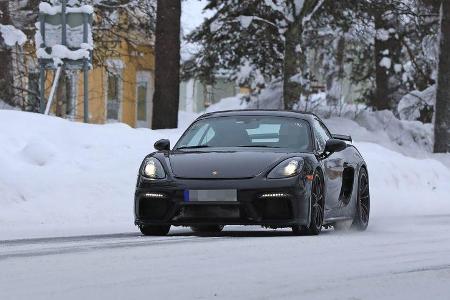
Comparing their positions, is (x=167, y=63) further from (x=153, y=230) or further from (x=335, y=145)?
(x=153, y=230)

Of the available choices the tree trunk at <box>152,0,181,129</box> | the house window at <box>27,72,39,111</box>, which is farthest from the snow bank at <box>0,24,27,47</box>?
the tree trunk at <box>152,0,181,129</box>

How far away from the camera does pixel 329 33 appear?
35312 mm

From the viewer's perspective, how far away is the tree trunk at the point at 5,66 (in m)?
26.7

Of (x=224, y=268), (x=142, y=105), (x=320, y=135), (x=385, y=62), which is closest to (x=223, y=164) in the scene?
(x=320, y=135)

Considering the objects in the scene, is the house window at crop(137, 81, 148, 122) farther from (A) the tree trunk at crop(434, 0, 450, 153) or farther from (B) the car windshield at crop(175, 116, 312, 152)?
(B) the car windshield at crop(175, 116, 312, 152)

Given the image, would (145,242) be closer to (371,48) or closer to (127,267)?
(127,267)

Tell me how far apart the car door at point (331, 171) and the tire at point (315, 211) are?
291mm

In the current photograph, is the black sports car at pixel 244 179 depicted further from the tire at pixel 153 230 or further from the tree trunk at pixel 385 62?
the tree trunk at pixel 385 62

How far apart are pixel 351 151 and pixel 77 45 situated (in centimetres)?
718

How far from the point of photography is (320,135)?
1228cm

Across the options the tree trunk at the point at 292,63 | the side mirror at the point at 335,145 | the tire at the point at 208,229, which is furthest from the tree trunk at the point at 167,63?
the side mirror at the point at 335,145

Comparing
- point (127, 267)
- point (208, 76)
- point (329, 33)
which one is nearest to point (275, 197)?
point (127, 267)

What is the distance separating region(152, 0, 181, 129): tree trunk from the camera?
23.6 m

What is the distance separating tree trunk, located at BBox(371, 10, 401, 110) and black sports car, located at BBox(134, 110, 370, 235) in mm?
21241
